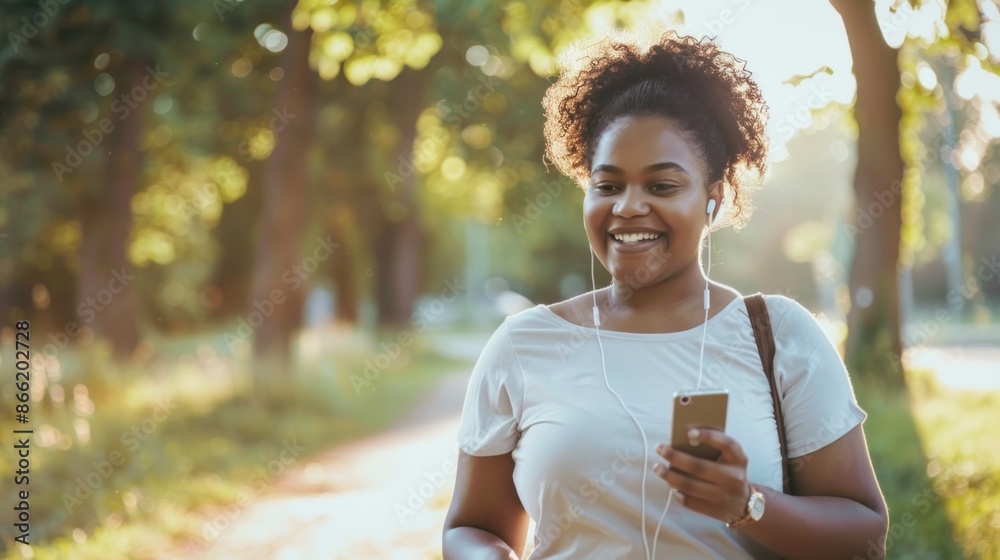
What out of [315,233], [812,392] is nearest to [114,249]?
[315,233]

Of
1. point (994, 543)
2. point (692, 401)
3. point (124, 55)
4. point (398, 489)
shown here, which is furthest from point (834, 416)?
point (124, 55)

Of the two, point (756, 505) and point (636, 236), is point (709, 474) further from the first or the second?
point (636, 236)

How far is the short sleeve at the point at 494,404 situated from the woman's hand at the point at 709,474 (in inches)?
20.9

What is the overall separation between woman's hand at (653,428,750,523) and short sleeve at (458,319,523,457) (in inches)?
20.9

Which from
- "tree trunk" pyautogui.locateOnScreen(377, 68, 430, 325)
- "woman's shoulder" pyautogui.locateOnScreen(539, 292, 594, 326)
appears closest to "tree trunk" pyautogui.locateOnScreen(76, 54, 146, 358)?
"tree trunk" pyautogui.locateOnScreen(377, 68, 430, 325)

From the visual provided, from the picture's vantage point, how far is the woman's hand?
6.16 ft

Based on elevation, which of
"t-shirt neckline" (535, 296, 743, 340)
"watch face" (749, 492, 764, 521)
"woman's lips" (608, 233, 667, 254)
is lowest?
"watch face" (749, 492, 764, 521)

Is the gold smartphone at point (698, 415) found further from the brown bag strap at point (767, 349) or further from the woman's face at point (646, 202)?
the woman's face at point (646, 202)

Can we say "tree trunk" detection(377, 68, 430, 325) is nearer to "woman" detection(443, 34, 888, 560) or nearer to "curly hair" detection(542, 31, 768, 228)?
"curly hair" detection(542, 31, 768, 228)

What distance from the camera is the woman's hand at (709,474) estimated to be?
6.16 ft

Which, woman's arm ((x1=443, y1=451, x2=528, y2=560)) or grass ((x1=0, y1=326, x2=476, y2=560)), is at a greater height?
woman's arm ((x1=443, y1=451, x2=528, y2=560))

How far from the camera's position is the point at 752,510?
2.01 metres

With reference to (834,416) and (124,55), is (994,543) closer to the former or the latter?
(834,416)

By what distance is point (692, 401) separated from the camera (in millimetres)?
1857
